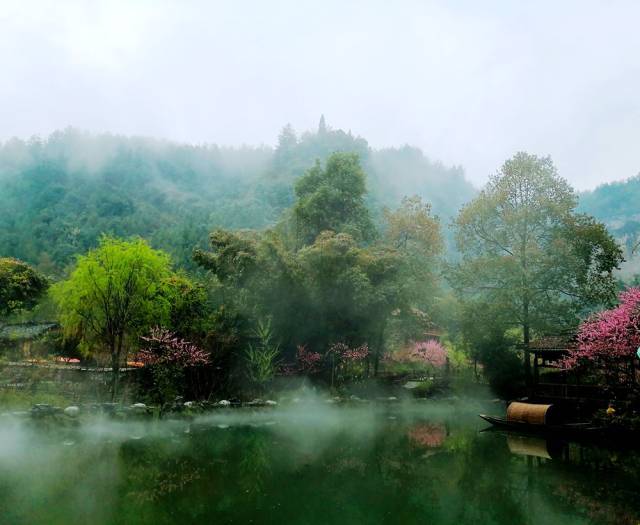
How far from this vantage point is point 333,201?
29641 millimetres

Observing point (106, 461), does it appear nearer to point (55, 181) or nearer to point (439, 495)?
point (439, 495)

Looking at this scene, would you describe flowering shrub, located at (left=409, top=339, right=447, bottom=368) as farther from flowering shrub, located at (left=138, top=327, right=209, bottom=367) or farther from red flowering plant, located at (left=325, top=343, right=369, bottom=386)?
flowering shrub, located at (left=138, top=327, right=209, bottom=367)

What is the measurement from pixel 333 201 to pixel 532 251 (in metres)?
11.5

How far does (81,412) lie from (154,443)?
3198mm

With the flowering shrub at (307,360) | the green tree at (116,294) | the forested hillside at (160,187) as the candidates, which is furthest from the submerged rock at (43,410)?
the forested hillside at (160,187)

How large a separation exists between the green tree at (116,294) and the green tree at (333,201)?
11088mm

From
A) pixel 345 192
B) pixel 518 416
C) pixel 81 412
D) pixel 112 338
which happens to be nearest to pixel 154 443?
pixel 81 412

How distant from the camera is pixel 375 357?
24.9m

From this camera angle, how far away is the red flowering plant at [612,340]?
50.8ft

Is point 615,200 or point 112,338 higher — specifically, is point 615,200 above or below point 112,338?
above

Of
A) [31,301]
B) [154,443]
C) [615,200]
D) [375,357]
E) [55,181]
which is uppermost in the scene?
[615,200]

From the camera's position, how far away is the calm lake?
7.87 metres

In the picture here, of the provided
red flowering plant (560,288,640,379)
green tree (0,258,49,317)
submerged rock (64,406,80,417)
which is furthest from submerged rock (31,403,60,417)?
green tree (0,258,49,317)

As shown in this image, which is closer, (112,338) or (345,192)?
(112,338)
